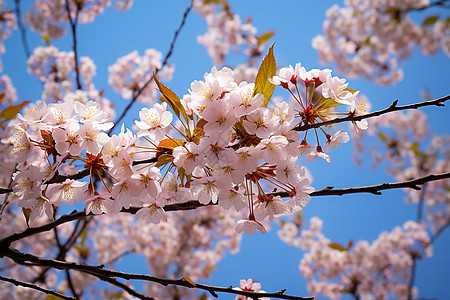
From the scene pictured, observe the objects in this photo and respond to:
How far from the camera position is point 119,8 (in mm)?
6465

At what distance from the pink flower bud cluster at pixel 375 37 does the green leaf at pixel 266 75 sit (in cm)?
715

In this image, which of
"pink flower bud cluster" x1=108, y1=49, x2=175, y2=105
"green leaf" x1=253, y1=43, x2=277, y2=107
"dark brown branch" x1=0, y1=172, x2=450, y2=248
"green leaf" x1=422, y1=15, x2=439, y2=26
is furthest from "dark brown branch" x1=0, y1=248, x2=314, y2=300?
"green leaf" x1=422, y1=15, x2=439, y2=26

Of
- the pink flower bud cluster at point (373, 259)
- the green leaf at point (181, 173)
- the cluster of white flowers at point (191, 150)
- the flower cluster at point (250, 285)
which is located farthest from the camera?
the pink flower bud cluster at point (373, 259)

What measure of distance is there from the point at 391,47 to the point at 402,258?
5253mm

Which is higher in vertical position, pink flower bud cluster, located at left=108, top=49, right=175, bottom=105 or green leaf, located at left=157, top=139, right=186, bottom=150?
pink flower bud cluster, located at left=108, top=49, right=175, bottom=105

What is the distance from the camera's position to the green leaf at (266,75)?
2.86ft

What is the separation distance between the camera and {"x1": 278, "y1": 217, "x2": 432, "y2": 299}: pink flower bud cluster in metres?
5.60

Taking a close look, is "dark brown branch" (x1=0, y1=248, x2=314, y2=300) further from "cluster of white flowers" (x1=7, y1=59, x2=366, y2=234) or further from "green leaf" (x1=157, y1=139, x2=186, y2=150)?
"green leaf" (x1=157, y1=139, x2=186, y2=150)

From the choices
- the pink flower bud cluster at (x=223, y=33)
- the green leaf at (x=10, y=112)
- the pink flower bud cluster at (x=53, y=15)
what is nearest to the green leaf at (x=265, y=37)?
the pink flower bud cluster at (x=223, y=33)

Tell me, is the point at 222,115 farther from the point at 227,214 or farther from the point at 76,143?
the point at 227,214

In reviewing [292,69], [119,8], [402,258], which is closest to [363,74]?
[402,258]

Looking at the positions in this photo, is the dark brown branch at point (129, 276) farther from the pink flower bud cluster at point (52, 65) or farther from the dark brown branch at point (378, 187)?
the pink flower bud cluster at point (52, 65)

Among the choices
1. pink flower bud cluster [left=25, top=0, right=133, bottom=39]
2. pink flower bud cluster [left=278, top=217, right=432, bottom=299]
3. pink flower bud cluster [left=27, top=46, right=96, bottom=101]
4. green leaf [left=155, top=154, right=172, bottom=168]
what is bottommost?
green leaf [left=155, top=154, right=172, bottom=168]

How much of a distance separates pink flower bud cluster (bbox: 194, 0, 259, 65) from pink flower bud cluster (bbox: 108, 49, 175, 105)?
1.29 m
